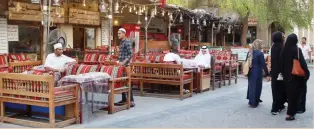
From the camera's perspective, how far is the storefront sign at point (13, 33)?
1351 centimetres

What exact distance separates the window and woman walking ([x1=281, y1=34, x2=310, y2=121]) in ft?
31.1

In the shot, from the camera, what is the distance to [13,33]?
13672 mm

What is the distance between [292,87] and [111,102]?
3.39m

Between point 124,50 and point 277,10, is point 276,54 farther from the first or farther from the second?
point 277,10

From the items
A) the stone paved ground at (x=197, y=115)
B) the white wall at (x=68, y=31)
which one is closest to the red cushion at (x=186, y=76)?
the stone paved ground at (x=197, y=115)

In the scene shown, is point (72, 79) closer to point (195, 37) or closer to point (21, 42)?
point (21, 42)

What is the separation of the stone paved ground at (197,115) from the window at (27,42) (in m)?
5.95

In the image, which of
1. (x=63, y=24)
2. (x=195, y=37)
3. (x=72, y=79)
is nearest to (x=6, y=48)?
(x=63, y=24)

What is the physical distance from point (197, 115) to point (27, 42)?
8521mm

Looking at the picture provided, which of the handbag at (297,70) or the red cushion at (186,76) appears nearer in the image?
the handbag at (297,70)

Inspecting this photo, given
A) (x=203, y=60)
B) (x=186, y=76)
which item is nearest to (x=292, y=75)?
(x=186, y=76)

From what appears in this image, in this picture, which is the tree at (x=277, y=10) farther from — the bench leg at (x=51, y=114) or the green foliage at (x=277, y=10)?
the bench leg at (x=51, y=114)

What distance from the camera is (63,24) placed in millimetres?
15984

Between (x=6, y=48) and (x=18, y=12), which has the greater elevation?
(x=18, y=12)
